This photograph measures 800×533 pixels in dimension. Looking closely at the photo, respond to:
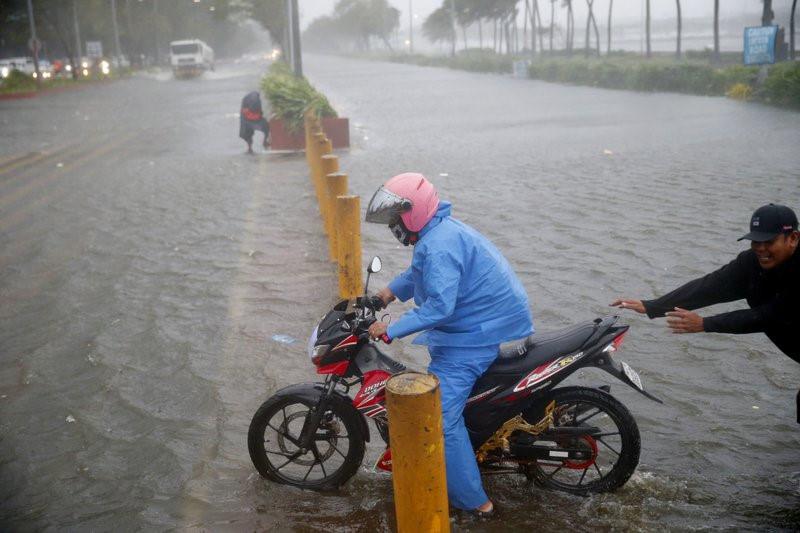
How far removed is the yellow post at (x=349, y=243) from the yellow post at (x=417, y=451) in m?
3.67

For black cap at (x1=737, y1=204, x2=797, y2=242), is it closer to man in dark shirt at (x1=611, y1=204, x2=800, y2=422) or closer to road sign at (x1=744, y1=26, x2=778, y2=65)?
man in dark shirt at (x1=611, y1=204, x2=800, y2=422)

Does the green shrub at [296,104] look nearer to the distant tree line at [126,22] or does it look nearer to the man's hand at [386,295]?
the man's hand at [386,295]

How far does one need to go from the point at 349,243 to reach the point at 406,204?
3.10m

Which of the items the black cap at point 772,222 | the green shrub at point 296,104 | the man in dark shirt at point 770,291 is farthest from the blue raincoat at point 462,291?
the green shrub at point 296,104

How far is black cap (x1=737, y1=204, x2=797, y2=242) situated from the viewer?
11.4 ft

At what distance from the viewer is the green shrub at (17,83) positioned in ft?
132

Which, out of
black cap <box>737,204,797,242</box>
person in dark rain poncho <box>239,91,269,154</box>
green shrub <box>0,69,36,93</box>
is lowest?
black cap <box>737,204,797,242</box>

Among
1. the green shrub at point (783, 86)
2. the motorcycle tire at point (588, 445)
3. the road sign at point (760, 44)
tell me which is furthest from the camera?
the road sign at point (760, 44)

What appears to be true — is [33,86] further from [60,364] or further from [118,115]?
[60,364]

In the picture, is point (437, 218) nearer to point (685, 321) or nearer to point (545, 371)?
point (545, 371)

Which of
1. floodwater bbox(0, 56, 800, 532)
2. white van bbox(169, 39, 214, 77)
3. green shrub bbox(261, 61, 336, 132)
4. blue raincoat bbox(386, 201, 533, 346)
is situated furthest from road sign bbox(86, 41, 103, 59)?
blue raincoat bbox(386, 201, 533, 346)

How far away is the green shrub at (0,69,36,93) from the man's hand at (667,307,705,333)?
42.2 metres

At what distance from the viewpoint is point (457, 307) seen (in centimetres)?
367

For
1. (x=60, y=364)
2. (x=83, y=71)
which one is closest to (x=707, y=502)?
(x=60, y=364)
